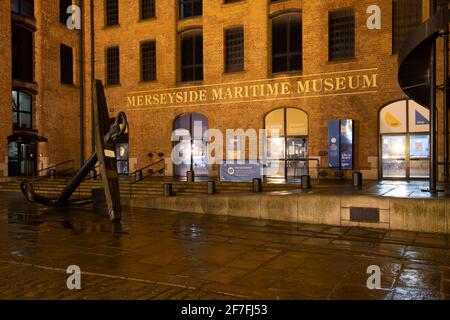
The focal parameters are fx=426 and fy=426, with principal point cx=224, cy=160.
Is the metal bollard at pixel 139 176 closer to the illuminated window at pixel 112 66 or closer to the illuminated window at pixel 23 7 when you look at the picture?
the illuminated window at pixel 112 66

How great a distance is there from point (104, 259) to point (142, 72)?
19.6 meters

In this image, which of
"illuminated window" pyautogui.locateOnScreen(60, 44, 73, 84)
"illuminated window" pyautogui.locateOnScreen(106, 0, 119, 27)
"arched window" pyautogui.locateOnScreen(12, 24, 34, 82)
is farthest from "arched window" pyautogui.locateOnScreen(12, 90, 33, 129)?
"illuminated window" pyautogui.locateOnScreen(106, 0, 119, 27)

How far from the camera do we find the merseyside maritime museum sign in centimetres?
1958

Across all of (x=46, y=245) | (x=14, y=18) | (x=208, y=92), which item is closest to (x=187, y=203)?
(x=46, y=245)

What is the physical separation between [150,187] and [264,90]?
7.88m

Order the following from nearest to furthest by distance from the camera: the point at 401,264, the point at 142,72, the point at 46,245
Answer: the point at 401,264 → the point at 46,245 → the point at 142,72

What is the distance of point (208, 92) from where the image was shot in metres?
23.2

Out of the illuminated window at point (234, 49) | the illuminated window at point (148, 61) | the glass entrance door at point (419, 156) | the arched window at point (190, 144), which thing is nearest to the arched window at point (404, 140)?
the glass entrance door at point (419, 156)

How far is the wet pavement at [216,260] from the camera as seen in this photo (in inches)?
222

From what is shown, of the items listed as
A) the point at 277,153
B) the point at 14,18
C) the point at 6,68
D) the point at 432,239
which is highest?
the point at 14,18

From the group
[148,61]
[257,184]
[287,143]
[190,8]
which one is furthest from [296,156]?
[148,61]

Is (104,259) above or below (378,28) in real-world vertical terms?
below

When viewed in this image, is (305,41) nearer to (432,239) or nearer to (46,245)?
(432,239)

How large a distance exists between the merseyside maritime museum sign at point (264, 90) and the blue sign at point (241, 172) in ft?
18.1
